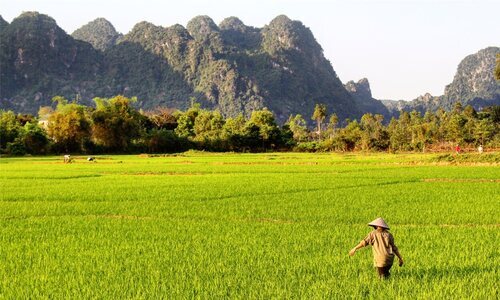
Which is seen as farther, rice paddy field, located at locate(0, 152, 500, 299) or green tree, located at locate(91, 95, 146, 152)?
green tree, located at locate(91, 95, 146, 152)

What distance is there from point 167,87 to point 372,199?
478 ft

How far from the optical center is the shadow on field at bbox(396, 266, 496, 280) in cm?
529

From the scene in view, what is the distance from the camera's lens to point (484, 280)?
16.6 feet

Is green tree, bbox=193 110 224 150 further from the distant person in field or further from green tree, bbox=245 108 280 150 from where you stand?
the distant person in field

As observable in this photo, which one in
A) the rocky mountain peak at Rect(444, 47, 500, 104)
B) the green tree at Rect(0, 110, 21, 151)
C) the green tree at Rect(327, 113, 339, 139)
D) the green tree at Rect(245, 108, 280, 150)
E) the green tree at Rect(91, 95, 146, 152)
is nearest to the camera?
the green tree at Rect(0, 110, 21, 151)

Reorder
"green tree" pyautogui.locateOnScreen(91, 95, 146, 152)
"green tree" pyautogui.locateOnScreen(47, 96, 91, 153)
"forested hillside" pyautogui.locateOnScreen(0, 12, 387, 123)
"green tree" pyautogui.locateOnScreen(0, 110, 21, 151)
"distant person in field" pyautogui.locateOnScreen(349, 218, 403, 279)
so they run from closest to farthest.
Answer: "distant person in field" pyautogui.locateOnScreen(349, 218, 403, 279) < "green tree" pyautogui.locateOnScreen(0, 110, 21, 151) < "green tree" pyautogui.locateOnScreen(47, 96, 91, 153) < "green tree" pyautogui.locateOnScreen(91, 95, 146, 152) < "forested hillside" pyautogui.locateOnScreen(0, 12, 387, 123)

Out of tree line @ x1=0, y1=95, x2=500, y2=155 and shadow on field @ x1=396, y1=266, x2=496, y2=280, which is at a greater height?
tree line @ x1=0, y1=95, x2=500, y2=155

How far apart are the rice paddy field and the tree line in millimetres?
38406

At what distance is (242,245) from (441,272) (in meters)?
2.79

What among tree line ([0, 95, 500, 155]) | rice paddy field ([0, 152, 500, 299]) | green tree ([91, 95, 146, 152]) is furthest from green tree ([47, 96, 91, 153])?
rice paddy field ([0, 152, 500, 299])

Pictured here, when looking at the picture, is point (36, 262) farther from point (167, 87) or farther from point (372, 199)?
point (167, 87)

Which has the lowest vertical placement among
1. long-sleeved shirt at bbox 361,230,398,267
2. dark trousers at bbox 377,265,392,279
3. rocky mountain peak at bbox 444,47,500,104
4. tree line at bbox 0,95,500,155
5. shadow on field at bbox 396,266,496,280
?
shadow on field at bbox 396,266,496,280

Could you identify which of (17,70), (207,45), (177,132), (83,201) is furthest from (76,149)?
(207,45)

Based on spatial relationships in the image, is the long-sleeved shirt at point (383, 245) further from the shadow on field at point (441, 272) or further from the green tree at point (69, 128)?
the green tree at point (69, 128)
